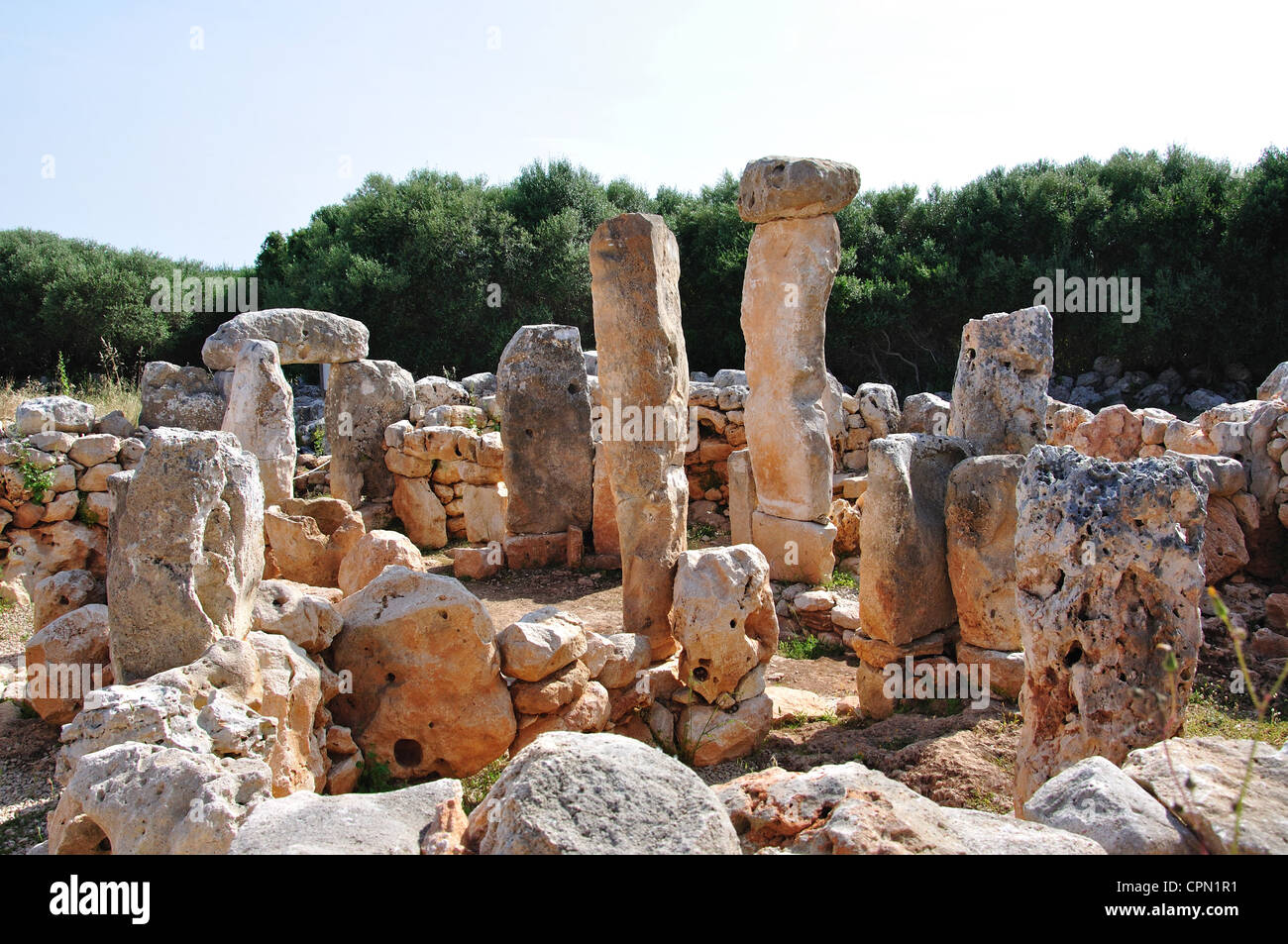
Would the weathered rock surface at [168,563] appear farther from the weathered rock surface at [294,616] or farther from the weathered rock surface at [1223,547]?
the weathered rock surface at [1223,547]

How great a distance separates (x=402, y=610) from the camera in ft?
14.0

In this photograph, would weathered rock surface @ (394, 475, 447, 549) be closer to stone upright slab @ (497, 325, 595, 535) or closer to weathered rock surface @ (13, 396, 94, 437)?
stone upright slab @ (497, 325, 595, 535)

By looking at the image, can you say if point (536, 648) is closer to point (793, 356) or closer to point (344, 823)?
point (344, 823)

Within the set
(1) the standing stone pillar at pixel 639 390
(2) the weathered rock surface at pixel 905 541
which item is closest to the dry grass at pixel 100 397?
(1) the standing stone pillar at pixel 639 390

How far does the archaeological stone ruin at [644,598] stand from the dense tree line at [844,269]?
25.3ft

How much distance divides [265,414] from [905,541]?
5093 mm

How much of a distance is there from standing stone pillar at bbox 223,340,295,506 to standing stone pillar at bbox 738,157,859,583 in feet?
12.5

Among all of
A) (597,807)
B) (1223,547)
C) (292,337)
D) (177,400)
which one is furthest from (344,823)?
(177,400)

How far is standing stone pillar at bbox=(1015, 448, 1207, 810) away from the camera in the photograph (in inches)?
123

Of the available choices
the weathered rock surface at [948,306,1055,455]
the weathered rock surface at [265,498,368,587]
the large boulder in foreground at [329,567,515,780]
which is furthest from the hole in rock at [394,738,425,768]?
the weathered rock surface at [948,306,1055,455]

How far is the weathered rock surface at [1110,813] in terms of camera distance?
2150mm

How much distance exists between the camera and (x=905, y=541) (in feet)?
16.9
